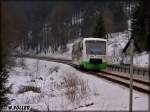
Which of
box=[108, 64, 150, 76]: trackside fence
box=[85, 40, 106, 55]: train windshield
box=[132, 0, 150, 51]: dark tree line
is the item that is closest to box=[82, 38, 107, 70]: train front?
box=[85, 40, 106, 55]: train windshield

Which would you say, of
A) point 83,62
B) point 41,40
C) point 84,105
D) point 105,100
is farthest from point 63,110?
point 41,40

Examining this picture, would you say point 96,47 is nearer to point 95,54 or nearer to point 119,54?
point 95,54

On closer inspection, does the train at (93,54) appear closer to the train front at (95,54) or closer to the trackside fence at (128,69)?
the train front at (95,54)

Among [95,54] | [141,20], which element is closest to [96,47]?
[95,54]

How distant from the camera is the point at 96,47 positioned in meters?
30.5

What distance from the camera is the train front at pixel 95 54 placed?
97.5 feet

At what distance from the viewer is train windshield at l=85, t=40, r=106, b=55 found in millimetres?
30109

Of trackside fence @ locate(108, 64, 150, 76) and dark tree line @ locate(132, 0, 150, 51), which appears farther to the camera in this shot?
dark tree line @ locate(132, 0, 150, 51)

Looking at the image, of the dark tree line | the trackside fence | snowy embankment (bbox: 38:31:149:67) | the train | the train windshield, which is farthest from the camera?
the dark tree line

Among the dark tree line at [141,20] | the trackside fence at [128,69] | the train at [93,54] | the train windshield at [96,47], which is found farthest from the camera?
the dark tree line at [141,20]

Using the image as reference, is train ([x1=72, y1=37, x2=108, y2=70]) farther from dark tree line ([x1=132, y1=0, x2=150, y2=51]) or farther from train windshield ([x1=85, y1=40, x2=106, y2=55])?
dark tree line ([x1=132, y1=0, x2=150, y2=51])

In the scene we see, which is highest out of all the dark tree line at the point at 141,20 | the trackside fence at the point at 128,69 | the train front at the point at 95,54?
the dark tree line at the point at 141,20

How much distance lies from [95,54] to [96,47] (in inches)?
31.8

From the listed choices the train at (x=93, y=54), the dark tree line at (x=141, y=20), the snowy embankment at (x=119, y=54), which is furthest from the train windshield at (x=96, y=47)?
the dark tree line at (x=141, y=20)
